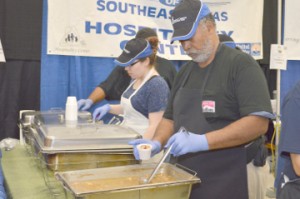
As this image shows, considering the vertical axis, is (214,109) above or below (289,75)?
below

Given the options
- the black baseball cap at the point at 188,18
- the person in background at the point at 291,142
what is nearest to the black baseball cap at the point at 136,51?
the black baseball cap at the point at 188,18

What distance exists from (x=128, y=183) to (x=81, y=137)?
0.80ft

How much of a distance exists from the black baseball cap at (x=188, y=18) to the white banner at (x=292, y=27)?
7.19ft

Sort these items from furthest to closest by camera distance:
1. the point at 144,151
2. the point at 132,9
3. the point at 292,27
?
the point at 292,27 < the point at 132,9 < the point at 144,151

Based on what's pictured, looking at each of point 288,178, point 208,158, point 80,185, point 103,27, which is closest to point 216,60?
point 208,158

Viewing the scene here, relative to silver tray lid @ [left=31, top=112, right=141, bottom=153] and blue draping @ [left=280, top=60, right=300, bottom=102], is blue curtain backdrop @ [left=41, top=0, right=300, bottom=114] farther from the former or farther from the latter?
blue draping @ [left=280, top=60, right=300, bottom=102]

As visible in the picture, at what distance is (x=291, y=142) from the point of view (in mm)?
1054

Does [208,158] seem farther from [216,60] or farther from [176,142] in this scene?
[216,60]

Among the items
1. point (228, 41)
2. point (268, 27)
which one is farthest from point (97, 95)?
point (268, 27)

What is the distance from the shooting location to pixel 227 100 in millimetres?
1250

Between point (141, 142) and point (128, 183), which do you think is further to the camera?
point (141, 142)

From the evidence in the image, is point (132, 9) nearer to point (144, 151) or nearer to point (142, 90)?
point (142, 90)

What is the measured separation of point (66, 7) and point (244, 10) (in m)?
1.47

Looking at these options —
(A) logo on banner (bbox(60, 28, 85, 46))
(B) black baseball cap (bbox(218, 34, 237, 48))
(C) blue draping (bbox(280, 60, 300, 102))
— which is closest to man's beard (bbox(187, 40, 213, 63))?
(B) black baseball cap (bbox(218, 34, 237, 48))
